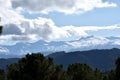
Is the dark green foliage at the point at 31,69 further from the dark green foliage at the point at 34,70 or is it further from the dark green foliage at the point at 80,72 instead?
the dark green foliage at the point at 80,72

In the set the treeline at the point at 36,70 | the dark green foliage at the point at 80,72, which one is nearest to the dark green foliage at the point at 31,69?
the treeline at the point at 36,70

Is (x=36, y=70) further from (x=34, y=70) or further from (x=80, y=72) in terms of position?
(x=80, y=72)

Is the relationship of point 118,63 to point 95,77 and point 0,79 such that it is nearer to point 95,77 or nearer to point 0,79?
point 95,77

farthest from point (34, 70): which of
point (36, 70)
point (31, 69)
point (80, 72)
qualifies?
point (80, 72)

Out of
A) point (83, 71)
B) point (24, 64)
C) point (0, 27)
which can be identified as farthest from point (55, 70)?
point (0, 27)

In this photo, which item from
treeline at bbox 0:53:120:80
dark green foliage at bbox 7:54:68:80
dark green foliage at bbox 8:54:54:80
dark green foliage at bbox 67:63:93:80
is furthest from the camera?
dark green foliage at bbox 67:63:93:80

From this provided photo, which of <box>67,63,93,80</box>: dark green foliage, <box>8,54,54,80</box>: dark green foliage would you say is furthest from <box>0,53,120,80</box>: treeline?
<box>67,63,93,80</box>: dark green foliage

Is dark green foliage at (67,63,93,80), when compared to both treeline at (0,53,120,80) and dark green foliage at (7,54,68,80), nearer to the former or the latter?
treeline at (0,53,120,80)

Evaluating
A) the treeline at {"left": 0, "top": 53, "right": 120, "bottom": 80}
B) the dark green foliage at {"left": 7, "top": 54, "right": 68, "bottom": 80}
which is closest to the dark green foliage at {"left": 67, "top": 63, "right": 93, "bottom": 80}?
the treeline at {"left": 0, "top": 53, "right": 120, "bottom": 80}

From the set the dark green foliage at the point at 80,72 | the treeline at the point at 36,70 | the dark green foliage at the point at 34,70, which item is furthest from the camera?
the dark green foliage at the point at 80,72

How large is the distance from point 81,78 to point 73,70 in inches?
265

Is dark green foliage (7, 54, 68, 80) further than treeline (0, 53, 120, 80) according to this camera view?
Yes

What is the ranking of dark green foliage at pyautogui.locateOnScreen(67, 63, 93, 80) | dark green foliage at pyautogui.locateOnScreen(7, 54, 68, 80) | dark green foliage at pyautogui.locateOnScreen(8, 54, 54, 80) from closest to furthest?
dark green foliage at pyautogui.locateOnScreen(8, 54, 54, 80) → dark green foliage at pyautogui.locateOnScreen(7, 54, 68, 80) → dark green foliage at pyautogui.locateOnScreen(67, 63, 93, 80)

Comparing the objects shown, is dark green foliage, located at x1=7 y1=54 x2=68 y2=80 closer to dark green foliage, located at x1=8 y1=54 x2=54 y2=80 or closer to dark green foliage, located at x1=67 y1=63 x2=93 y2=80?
dark green foliage, located at x1=8 y1=54 x2=54 y2=80
